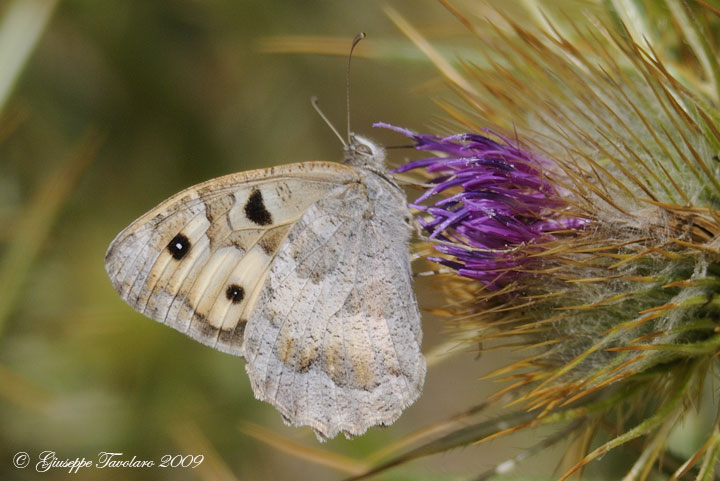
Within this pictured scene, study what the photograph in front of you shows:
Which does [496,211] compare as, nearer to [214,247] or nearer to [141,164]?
[214,247]

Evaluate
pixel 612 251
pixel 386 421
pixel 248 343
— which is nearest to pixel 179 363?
pixel 248 343

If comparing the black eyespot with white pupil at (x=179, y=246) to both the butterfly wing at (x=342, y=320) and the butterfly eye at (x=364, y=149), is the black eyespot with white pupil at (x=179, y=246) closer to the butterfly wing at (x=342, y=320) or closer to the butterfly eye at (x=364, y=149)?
the butterfly wing at (x=342, y=320)

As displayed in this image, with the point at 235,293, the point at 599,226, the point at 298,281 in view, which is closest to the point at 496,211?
the point at 599,226

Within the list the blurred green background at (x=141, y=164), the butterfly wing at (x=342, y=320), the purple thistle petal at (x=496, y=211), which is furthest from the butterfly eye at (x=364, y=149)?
the blurred green background at (x=141, y=164)

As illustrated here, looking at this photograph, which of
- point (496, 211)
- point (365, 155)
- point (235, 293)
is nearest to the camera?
point (496, 211)

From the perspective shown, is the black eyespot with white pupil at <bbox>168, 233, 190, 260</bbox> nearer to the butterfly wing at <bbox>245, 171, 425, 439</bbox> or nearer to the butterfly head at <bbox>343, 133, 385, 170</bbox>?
the butterfly wing at <bbox>245, 171, 425, 439</bbox>

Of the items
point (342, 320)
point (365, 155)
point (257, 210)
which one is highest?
point (365, 155)

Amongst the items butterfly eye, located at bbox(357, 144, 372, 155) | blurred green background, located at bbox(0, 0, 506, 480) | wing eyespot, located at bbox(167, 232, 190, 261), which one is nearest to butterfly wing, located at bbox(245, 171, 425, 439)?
butterfly eye, located at bbox(357, 144, 372, 155)
